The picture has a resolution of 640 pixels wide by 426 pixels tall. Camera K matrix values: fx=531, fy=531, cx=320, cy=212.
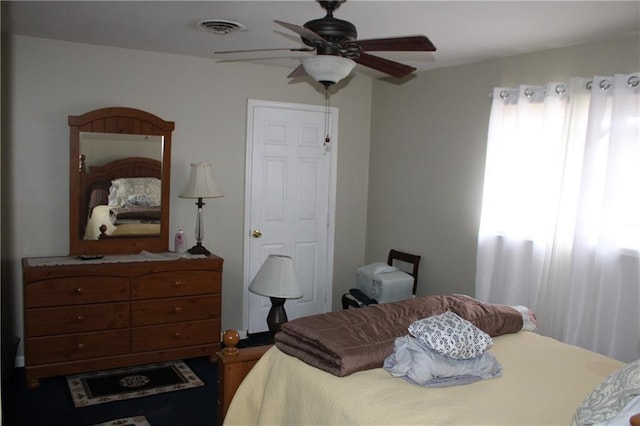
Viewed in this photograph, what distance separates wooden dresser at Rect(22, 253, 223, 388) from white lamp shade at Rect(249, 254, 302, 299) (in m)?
1.06

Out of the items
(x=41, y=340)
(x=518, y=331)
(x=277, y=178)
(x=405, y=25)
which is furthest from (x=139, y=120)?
(x=518, y=331)

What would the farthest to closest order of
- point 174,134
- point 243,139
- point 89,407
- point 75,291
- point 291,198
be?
point 291,198 < point 243,139 < point 174,134 < point 75,291 < point 89,407

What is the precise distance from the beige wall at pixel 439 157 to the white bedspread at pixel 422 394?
1.80 metres

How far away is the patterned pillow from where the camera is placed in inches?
81.7

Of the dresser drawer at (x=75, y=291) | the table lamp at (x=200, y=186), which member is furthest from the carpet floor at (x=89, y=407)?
the table lamp at (x=200, y=186)

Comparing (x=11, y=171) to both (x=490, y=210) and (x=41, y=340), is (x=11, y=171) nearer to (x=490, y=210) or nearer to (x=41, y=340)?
(x=41, y=340)

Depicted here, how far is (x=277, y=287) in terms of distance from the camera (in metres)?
3.00

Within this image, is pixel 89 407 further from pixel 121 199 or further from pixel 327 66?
pixel 327 66

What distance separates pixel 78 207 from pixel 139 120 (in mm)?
796

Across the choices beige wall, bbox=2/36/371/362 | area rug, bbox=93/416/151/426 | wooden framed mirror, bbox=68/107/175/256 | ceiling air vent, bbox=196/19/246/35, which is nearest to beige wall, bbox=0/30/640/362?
beige wall, bbox=2/36/371/362

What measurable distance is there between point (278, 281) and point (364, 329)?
2.70ft

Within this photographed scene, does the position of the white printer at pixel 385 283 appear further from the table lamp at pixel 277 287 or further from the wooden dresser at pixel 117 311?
the table lamp at pixel 277 287

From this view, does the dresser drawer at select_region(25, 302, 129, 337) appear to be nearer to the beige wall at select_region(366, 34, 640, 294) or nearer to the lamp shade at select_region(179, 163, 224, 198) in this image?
the lamp shade at select_region(179, 163, 224, 198)

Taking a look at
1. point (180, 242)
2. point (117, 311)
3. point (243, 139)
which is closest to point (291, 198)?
point (243, 139)
